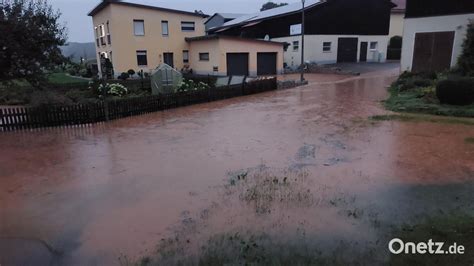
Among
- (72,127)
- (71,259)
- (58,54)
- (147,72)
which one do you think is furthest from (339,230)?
(147,72)

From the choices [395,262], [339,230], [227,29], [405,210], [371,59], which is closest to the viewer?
[395,262]

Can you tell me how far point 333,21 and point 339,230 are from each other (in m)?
30.8

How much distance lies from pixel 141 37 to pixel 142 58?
5.43 feet

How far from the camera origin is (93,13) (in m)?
31.7

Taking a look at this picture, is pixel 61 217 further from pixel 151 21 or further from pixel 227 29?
pixel 227 29

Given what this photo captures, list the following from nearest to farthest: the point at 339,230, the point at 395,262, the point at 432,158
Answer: the point at 395,262 < the point at 339,230 < the point at 432,158

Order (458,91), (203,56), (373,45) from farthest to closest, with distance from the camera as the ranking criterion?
(373,45), (203,56), (458,91)

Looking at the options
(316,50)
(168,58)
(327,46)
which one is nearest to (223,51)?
(168,58)

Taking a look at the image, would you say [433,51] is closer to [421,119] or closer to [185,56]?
[421,119]

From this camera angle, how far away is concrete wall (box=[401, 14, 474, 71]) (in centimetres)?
1781

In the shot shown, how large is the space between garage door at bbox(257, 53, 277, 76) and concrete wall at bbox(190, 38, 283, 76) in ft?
1.10

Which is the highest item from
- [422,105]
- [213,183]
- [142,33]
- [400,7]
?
[400,7]

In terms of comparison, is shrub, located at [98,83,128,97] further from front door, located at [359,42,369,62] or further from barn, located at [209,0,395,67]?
front door, located at [359,42,369,62]

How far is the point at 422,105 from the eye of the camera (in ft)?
42.0
